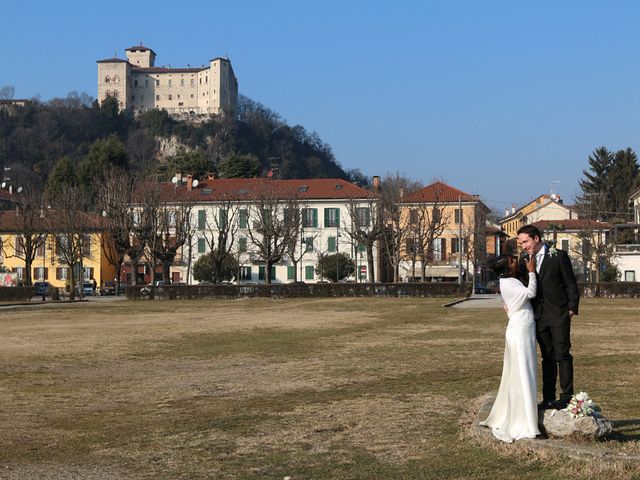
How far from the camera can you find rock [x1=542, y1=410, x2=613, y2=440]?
30.0 ft

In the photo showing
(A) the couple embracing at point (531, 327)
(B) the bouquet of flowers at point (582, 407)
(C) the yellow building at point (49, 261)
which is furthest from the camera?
(C) the yellow building at point (49, 261)

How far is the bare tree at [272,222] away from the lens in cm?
7838

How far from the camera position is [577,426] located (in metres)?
9.16

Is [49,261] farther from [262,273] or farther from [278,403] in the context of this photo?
[278,403]

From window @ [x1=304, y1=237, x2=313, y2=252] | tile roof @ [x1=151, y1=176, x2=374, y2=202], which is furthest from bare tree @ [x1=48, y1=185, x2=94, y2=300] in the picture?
window @ [x1=304, y1=237, x2=313, y2=252]

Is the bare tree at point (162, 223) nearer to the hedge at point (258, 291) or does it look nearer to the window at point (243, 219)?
the window at point (243, 219)

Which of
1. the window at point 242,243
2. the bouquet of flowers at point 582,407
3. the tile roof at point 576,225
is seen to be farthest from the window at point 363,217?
the bouquet of flowers at point 582,407

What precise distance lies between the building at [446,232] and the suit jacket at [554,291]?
77539 mm

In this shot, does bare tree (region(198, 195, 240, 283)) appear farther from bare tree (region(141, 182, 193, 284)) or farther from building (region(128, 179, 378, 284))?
bare tree (region(141, 182, 193, 284))

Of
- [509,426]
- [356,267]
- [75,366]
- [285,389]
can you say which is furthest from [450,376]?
[356,267]

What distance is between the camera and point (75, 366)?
68.1 ft

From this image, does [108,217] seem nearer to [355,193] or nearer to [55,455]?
[355,193]

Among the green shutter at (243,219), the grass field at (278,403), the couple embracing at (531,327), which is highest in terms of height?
the green shutter at (243,219)

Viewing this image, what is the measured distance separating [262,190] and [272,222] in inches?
369
